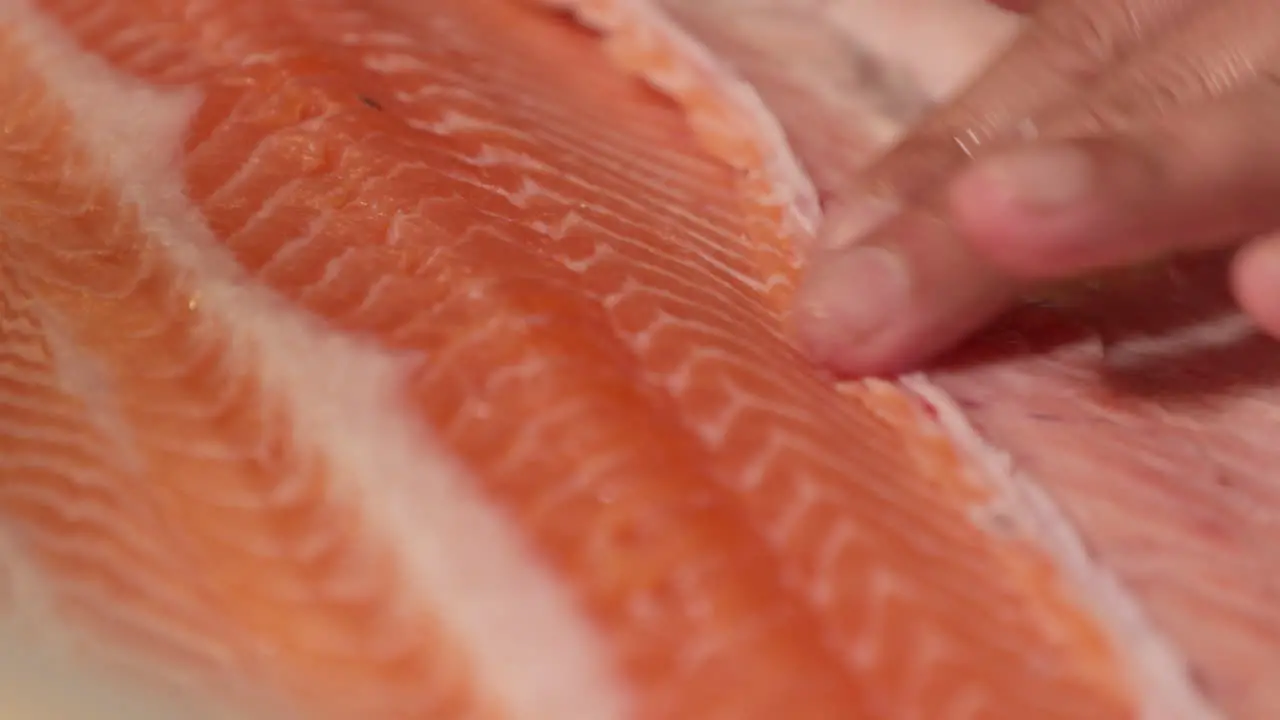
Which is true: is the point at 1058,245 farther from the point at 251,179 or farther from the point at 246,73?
the point at 246,73

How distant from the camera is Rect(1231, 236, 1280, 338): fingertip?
3.92ft

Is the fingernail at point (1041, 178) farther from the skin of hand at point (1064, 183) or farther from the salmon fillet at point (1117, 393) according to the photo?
the salmon fillet at point (1117, 393)

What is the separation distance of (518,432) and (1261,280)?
29.6 inches

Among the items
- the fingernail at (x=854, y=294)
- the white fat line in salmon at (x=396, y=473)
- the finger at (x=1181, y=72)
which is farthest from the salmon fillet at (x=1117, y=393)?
the white fat line in salmon at (x=396, y=473)

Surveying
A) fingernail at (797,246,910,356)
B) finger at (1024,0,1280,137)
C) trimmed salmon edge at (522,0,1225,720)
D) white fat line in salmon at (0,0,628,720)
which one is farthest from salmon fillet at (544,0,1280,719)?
white fat line in salmon at (0,0,628,720)

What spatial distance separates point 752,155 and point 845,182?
138 mm

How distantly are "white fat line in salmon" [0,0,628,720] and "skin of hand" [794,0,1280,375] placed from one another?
464 millimetres

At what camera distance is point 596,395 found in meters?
1.31

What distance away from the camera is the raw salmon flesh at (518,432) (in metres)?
1.18

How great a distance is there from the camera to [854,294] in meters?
1.34

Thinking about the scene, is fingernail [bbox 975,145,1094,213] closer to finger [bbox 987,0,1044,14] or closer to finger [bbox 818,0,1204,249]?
finger [bbox 818,0,1204,249]

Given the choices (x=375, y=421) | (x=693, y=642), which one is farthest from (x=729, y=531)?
(x=375, y=421)

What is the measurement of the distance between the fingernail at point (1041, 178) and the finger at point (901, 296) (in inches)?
6.9

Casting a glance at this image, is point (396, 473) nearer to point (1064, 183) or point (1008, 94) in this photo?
point (1064, 183)
